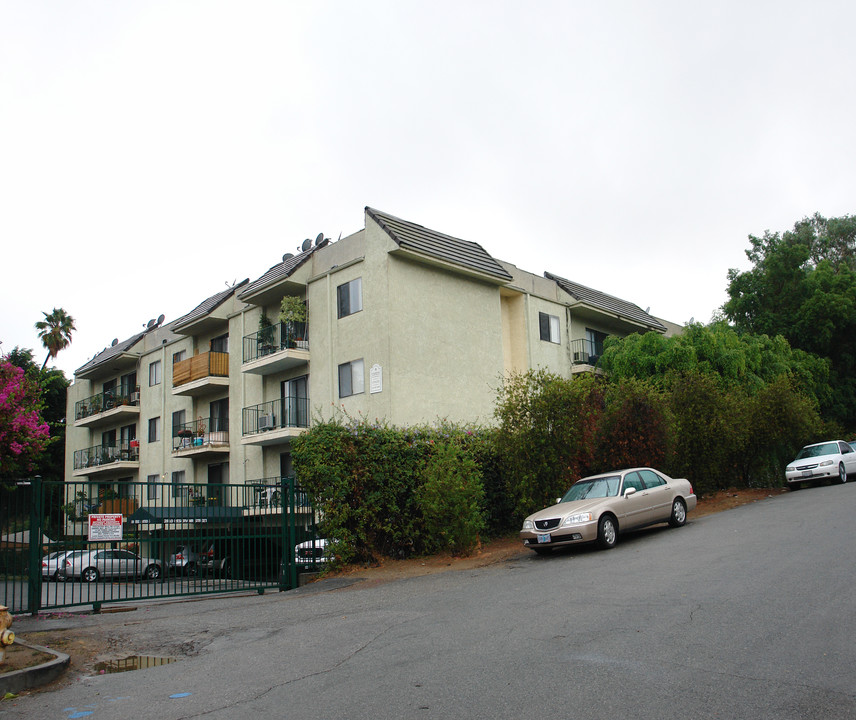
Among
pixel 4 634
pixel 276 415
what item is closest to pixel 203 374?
pixel 276 415

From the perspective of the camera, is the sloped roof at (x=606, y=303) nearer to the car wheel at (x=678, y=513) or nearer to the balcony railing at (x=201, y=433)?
the balcony railing at (x=201, y=433)

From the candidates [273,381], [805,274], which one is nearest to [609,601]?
[273,381]

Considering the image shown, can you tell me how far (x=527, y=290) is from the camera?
101 ft

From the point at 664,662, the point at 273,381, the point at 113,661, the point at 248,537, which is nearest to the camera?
the point at 664,662

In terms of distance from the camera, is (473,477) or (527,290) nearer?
(473,477)

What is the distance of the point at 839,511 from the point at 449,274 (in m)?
15.6

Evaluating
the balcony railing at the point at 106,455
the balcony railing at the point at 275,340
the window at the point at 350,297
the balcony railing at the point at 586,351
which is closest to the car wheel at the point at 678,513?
the window at the point at 350,297

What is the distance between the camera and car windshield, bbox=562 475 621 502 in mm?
15468

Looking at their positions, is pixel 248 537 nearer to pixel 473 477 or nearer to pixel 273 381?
pixel 473 477

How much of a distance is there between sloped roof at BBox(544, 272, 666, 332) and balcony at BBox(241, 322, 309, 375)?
11810 millimetres

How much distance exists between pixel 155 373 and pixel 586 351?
21.7m

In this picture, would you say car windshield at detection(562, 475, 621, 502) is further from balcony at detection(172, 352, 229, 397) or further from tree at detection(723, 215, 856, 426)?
tree at detection(723, 215, 856, 426)

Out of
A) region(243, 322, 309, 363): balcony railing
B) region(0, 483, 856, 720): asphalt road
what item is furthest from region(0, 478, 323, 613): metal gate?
region(243, 322, 309, 363): balcony railing

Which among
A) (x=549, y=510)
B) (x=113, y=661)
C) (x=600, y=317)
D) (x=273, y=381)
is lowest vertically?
(x=113, y=661)
